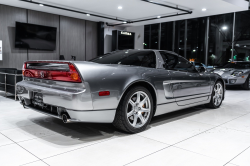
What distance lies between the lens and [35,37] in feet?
30.4

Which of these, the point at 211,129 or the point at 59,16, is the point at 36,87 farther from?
the point at 59,16

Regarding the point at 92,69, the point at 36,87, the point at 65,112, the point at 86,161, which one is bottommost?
the point at 86,161

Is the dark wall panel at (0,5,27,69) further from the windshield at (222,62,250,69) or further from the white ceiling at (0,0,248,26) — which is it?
the windshield at (222,62,250,69)

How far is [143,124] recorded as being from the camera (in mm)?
2840

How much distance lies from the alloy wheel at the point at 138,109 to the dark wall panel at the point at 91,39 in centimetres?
891

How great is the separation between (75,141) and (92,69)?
81 centimetres

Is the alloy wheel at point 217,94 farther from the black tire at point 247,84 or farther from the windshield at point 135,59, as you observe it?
the black tire at point 247,84

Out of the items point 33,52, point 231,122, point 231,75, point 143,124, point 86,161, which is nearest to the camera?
point 86,161

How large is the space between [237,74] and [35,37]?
25.8ft

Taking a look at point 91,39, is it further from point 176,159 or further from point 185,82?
point 176,159

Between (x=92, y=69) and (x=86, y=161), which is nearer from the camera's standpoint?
(x=86, y=161)

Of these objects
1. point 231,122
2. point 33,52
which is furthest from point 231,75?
point 33,52

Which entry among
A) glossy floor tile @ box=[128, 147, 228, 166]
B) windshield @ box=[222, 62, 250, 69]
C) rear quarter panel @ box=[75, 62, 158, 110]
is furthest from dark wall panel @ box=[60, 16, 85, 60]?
glossy floor tile @ box=[128, 147, 228, 166]

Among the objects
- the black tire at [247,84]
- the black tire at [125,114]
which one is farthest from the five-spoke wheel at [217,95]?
the black tire at [247,84]
